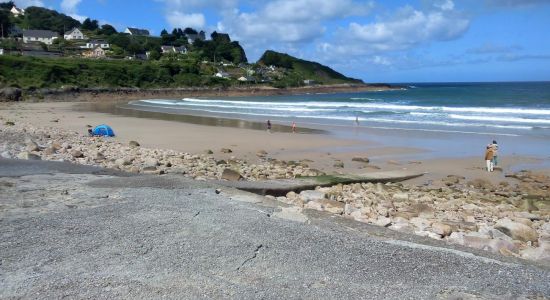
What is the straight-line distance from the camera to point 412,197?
10.7 meters

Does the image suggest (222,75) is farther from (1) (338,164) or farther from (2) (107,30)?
(1) (338,164)

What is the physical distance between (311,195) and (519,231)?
11.9ft

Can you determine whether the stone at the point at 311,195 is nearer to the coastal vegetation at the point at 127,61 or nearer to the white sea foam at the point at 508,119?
the white sea foam at the point at 508,119

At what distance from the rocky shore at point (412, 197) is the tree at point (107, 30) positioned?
429 feet

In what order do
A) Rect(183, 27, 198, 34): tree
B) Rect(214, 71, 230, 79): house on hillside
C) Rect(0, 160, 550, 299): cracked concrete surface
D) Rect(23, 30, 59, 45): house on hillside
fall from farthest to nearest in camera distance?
1. Rect(183, 27, 198, 34): tree
2. Rect(23, 30, 59, 45): house on hillside
3. Rect(214, 71, 230, 79): house on hillside
4. Rect(0, 160, 550, 299): cracked concrete surface

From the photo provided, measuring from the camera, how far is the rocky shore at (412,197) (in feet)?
24.6

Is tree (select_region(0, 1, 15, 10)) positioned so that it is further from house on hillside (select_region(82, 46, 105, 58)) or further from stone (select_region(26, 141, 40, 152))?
stone (select_region(26, 141, 40, 152))

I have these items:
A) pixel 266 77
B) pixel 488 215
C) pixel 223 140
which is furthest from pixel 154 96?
pixel 488 215

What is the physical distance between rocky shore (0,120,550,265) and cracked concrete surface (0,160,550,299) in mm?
1213

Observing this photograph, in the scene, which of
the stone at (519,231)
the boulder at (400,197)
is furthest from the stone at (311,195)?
the stone at (519,231)

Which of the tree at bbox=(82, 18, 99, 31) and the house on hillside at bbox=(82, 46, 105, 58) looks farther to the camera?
the tree at bbox=(82, 18, 99, 31)

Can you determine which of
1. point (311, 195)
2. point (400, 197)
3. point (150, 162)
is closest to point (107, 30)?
point (150, 162)

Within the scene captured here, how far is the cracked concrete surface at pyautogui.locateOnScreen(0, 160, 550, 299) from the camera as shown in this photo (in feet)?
15.7

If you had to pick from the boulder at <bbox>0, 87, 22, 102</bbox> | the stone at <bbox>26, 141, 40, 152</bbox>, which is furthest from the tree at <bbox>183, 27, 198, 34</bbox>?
the stone at <bbox>26, 141, 40, 152</bbox>
